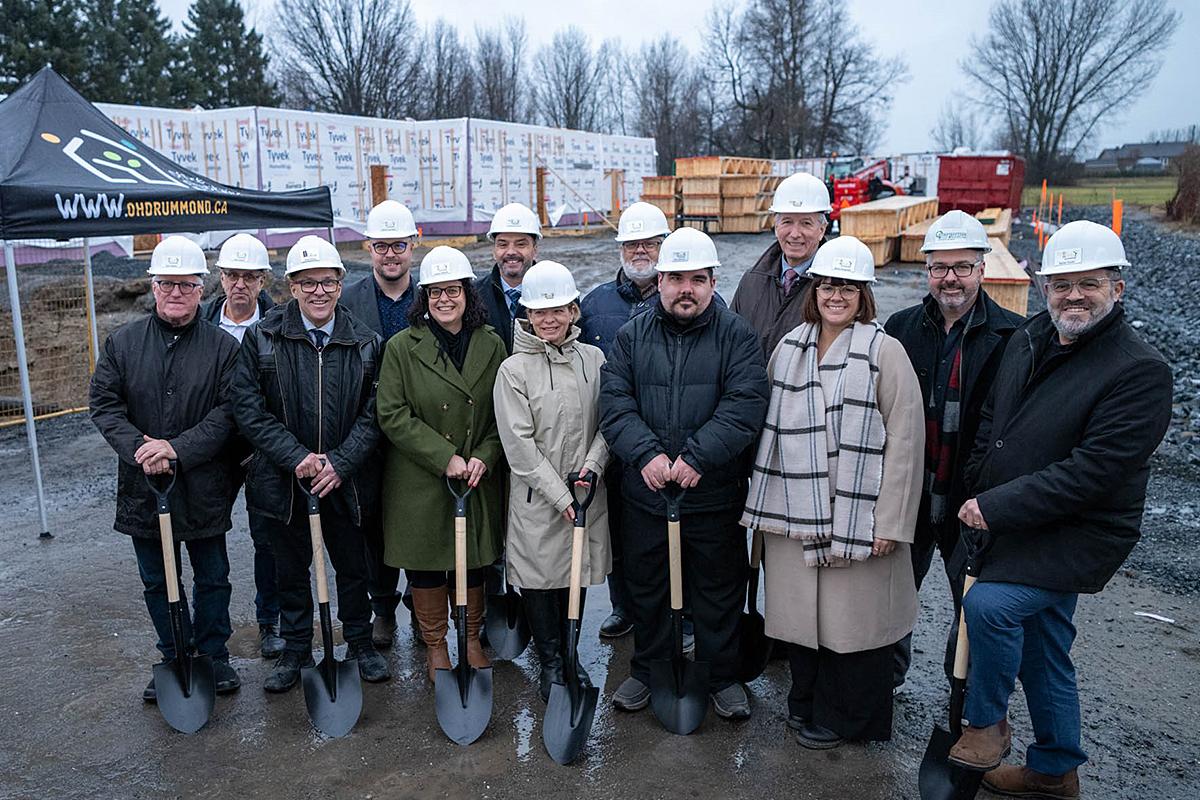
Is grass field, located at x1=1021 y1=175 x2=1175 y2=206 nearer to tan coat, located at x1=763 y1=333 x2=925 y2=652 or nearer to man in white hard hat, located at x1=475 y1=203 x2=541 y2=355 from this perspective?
man in white hard hat, located at x1=475 y1=203 x2=541 y2=355

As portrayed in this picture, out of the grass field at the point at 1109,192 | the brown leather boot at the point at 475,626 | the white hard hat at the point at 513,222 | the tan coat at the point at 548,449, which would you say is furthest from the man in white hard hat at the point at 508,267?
the grass field at the point at 1109,192

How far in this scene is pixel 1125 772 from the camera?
12.8 ft

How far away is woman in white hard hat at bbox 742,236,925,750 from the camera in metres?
3.84

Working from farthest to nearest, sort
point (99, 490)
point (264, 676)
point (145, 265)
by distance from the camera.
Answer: point (145, 265) < point (99, 490) < point (264, 676)

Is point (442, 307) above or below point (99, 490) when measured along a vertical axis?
above

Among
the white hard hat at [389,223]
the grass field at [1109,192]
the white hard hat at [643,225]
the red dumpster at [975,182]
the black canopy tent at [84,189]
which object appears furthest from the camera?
the grass field at [1109,192]

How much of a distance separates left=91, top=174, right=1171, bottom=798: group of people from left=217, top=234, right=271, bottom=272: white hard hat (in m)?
0.67

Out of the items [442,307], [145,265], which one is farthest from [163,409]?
[145,265]

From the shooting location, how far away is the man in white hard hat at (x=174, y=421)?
4402mm

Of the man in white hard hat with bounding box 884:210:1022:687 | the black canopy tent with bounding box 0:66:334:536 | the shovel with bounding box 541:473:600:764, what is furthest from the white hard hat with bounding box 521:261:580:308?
the black canopy tent with bounding box 0:66:334:536

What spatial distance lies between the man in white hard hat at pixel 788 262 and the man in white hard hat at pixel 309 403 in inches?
78.3

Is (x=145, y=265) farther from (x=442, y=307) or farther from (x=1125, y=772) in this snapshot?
(x=1125, y=772)

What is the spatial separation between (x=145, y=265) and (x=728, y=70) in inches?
2328

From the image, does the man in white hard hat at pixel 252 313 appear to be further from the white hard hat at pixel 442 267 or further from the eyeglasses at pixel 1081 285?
the eyeglasses at pixel 1081 285
